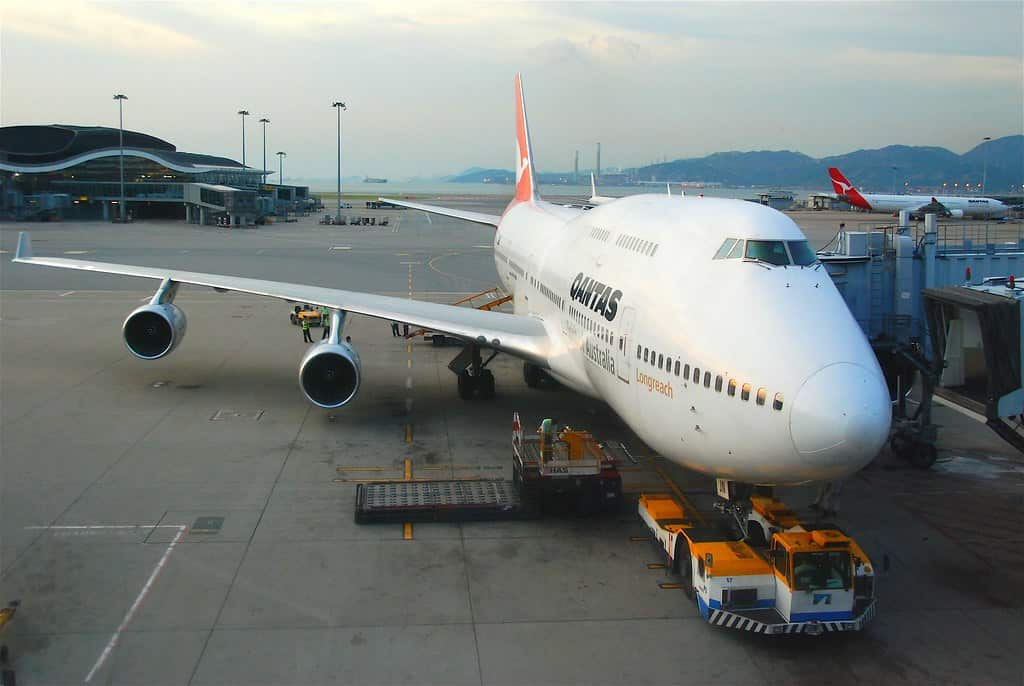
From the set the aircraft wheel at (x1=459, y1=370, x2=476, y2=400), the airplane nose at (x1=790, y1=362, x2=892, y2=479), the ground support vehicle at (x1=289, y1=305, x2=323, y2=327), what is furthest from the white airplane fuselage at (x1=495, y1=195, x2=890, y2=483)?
the ground support vehicle at (x1=289, y1=305, x2=323, y2=327)

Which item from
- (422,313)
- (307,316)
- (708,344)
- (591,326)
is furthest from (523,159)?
(708,344)

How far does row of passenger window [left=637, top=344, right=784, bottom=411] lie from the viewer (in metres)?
10.5

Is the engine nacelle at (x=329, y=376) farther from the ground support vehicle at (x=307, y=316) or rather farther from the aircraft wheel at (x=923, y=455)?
the ground support vehicle at (x=307, y=316)

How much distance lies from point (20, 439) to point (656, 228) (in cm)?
1369

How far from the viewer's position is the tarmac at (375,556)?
10586 mm

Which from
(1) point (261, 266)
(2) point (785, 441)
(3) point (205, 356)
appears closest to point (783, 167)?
(1) point (261, 266)

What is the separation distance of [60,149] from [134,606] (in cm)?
9250

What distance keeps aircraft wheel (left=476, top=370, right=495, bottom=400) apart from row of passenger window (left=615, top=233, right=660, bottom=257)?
23.9 feet

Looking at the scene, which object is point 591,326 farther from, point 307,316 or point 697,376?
point 307,316

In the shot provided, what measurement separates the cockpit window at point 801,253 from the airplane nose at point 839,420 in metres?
2.48

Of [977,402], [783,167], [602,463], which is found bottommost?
[602,463]

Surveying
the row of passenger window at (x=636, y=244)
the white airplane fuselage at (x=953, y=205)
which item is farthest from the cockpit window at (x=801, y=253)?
the white airplane fuselage at (x=953, y=205)

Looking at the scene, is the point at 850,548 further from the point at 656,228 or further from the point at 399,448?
the point at 399,448

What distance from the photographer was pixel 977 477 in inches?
700
